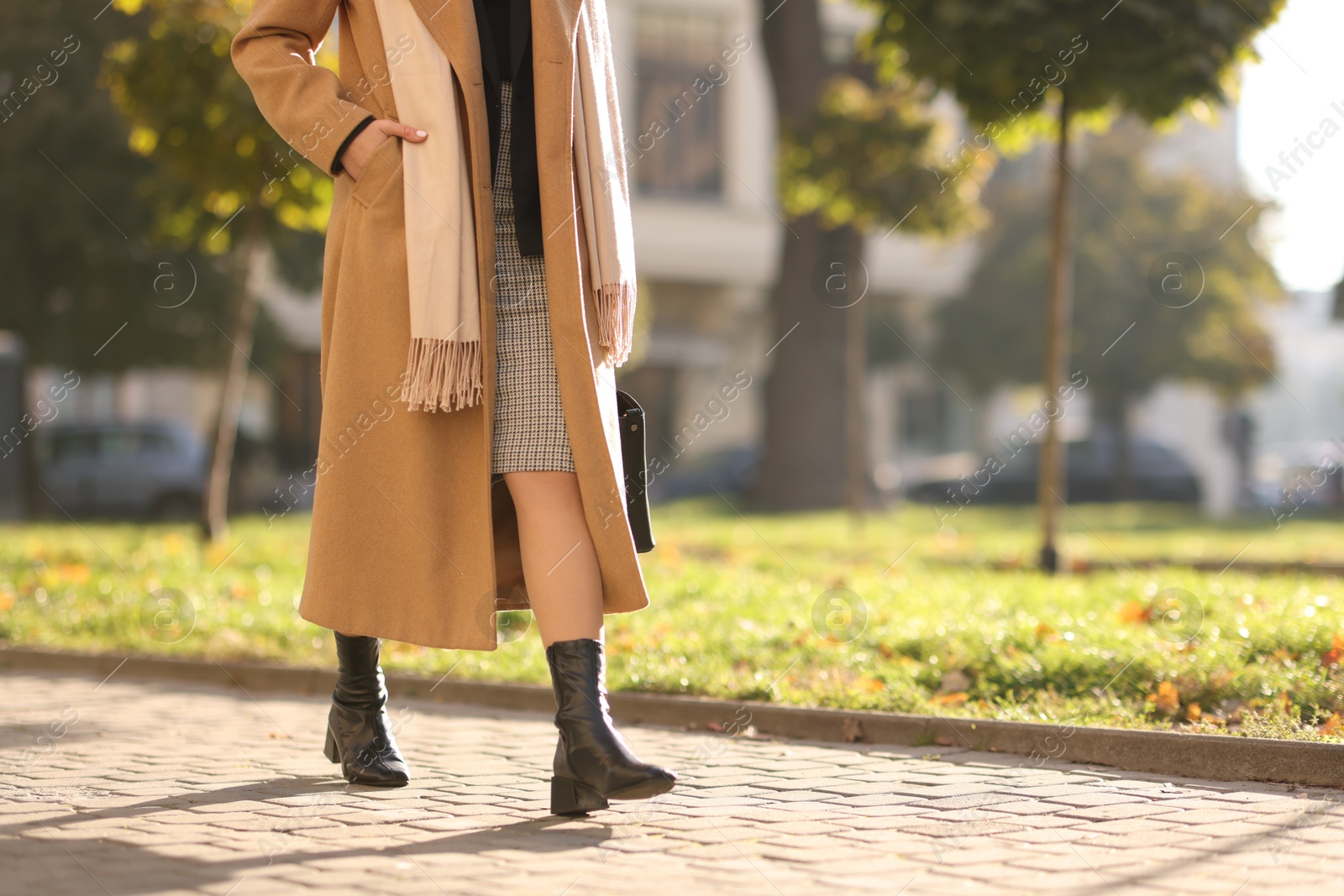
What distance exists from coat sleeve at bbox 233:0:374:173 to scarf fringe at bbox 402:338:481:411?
54 centimetres

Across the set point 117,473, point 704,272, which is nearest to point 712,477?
point 704,272

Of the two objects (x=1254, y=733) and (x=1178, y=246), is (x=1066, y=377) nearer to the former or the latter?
(x=1178, y=246)

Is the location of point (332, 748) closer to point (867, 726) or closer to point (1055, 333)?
point (867, 726)

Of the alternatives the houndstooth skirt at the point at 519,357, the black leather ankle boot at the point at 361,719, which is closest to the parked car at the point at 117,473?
the black leather ankle boot at the point at 361,719

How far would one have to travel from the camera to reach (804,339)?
19.1m

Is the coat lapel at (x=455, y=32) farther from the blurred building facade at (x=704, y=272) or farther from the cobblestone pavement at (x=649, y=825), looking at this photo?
the blurred building facade at (x=704, y=272)

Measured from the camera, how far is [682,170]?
34.0m

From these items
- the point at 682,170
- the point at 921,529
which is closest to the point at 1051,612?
the point at 921,529

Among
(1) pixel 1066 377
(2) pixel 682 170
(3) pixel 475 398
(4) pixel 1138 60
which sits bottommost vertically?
(3) pixel 475 398

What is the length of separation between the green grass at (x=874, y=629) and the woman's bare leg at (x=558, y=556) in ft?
5.80

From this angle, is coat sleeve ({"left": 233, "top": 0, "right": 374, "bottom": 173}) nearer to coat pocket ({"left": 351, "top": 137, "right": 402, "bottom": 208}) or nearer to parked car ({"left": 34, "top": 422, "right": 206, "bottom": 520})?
coat pocket ({"left": 351, "top": 137, "right": 402, "bottom": 208})

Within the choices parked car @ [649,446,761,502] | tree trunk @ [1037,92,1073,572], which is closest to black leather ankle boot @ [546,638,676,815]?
tree trunk @ [1037,92,1073,572]

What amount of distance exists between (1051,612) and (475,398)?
380 cm

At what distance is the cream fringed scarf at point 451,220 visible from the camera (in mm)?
3318
